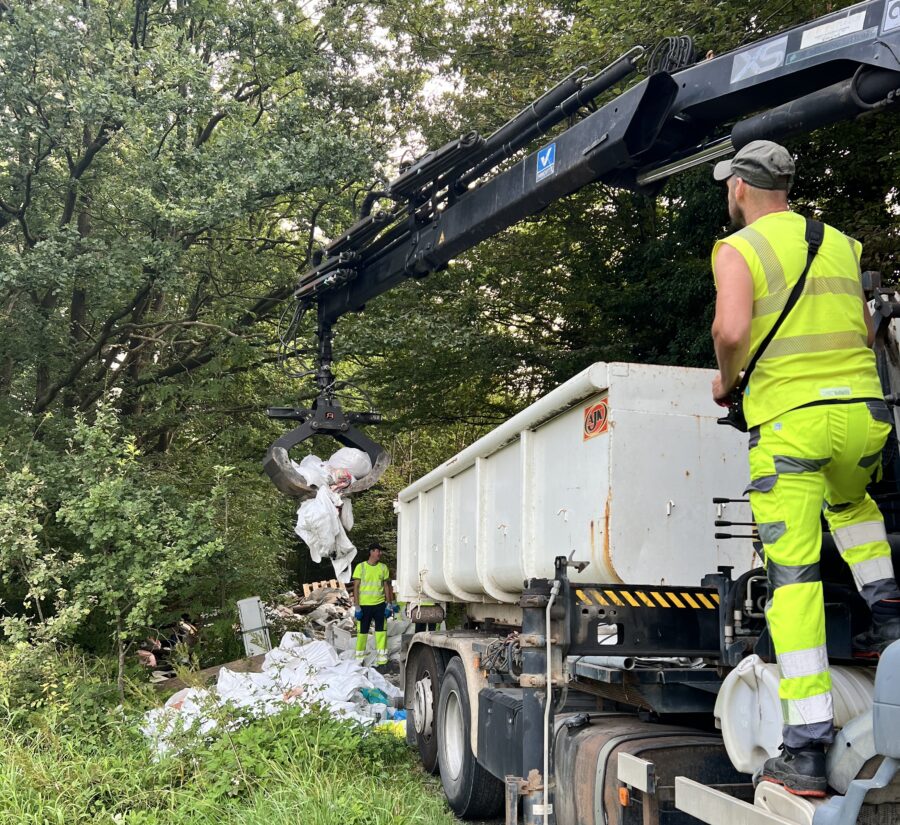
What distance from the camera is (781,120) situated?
4.18m

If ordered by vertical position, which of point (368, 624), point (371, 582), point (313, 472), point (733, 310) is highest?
point (733, 310)

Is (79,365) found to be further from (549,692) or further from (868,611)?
(868,611)

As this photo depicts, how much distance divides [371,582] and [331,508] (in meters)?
5.90

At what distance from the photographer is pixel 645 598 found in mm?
4047

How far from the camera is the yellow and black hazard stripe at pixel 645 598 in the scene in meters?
4.02

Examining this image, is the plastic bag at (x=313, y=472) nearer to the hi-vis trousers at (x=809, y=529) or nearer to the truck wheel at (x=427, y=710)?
the truck wheel at (x=427, y=710)

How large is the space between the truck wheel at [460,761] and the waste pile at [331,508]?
4.12 feet

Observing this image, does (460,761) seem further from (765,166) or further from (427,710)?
(765,166)

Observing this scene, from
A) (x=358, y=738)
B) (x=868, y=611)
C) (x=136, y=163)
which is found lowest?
(x=358, y=738)

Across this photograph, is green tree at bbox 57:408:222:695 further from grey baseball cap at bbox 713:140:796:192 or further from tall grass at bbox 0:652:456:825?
grey baseball cap at bbox 713:140:796:192

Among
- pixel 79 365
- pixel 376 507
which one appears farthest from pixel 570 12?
pixel 376 507

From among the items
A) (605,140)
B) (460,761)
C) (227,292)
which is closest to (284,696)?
(460,761)

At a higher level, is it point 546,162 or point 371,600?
point 546,162

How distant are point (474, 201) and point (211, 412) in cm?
815
